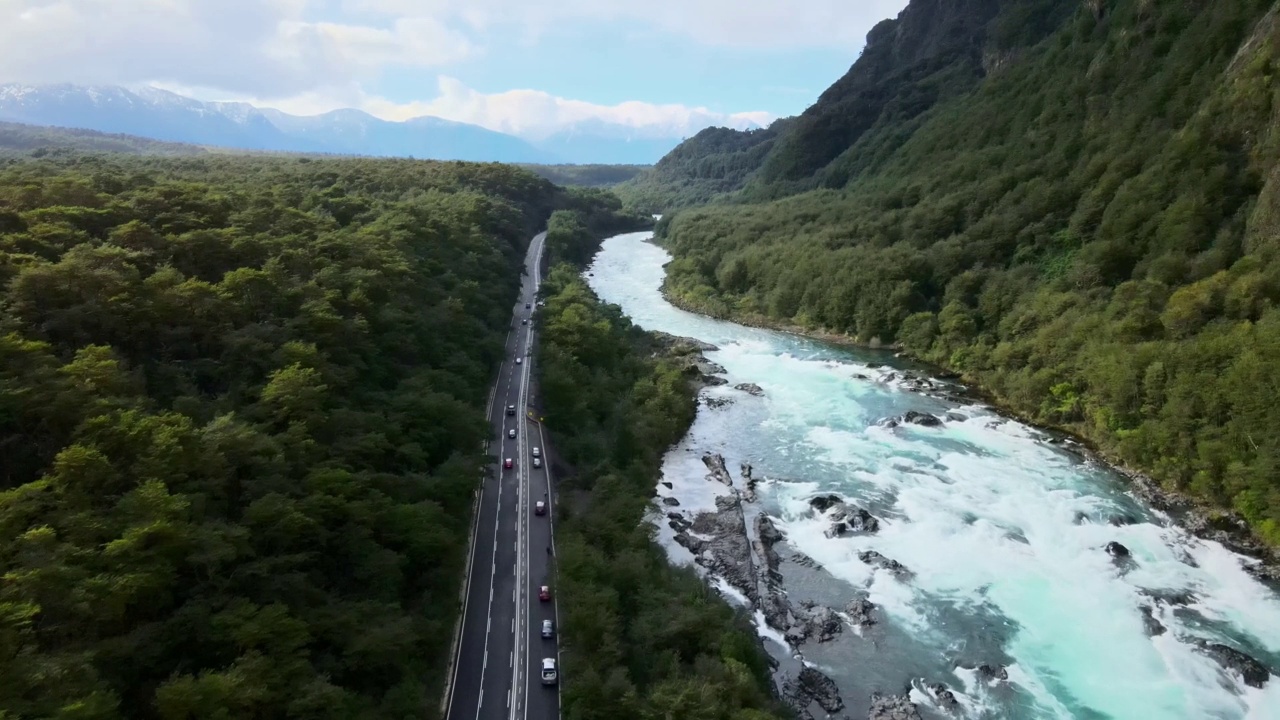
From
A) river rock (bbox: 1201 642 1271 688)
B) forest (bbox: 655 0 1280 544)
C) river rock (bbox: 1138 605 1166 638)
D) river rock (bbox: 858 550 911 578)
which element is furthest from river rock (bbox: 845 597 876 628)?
forest (bbox: 655 0 1280 544)

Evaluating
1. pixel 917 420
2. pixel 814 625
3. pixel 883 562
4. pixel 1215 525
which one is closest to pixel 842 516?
pixel 883 562

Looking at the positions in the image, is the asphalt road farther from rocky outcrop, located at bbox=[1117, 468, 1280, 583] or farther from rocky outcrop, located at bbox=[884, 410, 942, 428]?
rocky outcrop, located at bbox=[1117, 468, 1280, 583]

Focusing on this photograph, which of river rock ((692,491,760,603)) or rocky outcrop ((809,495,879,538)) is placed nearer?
river rock ((692,491,760,603))

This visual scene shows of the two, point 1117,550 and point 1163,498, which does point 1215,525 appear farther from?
point 1117,550

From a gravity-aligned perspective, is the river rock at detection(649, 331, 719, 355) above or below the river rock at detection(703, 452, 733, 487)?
above

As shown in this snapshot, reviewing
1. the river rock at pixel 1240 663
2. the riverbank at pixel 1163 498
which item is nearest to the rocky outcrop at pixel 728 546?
the river rock at pixel 1240 663

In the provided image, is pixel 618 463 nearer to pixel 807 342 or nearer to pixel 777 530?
pixel 777 530

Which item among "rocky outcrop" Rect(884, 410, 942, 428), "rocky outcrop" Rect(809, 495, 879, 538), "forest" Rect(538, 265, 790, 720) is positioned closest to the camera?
"forest" Rect(538, 265, 790, 720)
